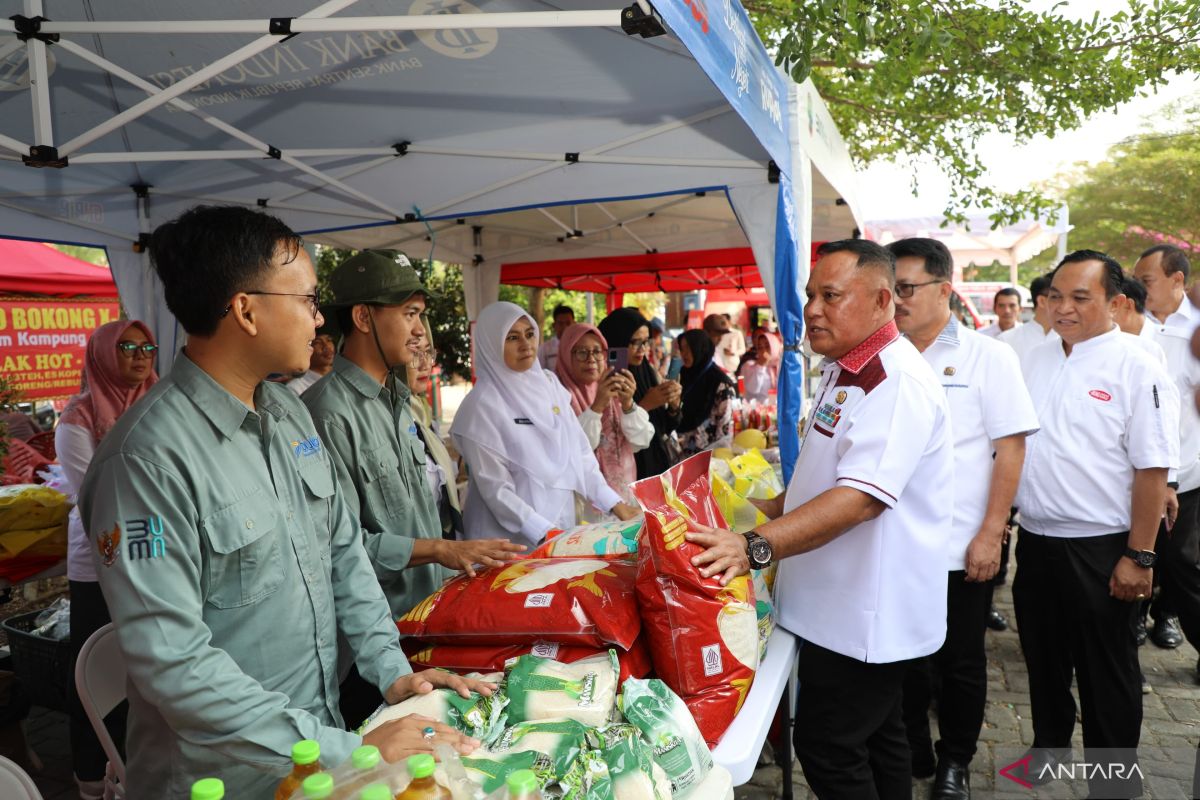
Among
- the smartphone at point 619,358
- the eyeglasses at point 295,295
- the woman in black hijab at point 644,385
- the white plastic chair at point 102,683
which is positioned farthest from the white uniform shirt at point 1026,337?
the white plastic chair at point 102,683

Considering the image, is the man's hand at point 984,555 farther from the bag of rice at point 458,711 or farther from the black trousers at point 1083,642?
the bag of rice at point 458,711

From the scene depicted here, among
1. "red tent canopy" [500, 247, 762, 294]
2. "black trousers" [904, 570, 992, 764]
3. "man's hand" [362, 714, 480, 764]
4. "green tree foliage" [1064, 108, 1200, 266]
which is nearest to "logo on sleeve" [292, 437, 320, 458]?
"man's hand" [362, 714, 480, 764]

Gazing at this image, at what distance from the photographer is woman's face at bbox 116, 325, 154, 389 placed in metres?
3.38

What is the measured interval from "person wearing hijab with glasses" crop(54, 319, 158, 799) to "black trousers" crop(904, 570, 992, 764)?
2976 millimetres

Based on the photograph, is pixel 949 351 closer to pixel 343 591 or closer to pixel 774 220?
pixel 774 220

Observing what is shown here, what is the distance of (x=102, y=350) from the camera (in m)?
3.38

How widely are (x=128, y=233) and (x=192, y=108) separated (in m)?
1.73

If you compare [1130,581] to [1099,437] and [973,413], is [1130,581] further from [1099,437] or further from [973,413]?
[973,413]

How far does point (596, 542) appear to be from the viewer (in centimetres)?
219

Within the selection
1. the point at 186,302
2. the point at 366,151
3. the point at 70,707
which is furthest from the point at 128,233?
the point at 186,302

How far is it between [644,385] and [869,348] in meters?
3.92

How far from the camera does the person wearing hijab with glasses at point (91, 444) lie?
2705 mm

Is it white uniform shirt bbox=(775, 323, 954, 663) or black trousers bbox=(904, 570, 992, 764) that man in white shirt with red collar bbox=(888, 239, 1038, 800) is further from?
white uniform shirt bbox=(775, 323, 954, 663)

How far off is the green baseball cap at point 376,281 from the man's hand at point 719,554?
1163mm
